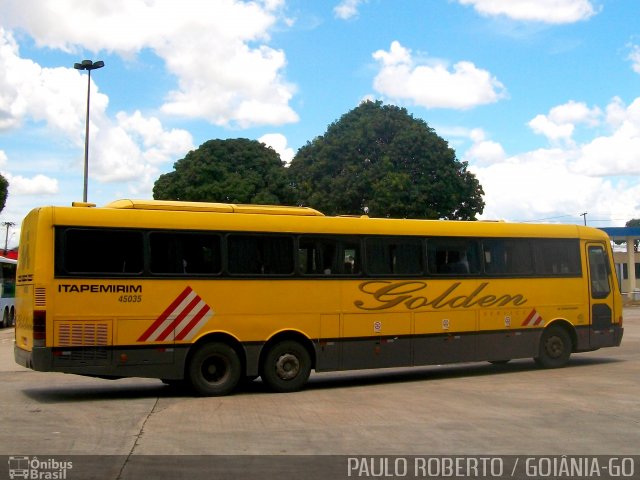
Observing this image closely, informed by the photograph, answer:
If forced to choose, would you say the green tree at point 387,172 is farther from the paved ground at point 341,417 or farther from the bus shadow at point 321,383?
the paved ground at point 341,417

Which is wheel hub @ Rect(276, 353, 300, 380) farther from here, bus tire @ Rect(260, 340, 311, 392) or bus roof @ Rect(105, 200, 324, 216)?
bus roof @ Rect(105, 200, 324, 216)

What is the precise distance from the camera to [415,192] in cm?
4216

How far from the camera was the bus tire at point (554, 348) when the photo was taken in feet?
55.4

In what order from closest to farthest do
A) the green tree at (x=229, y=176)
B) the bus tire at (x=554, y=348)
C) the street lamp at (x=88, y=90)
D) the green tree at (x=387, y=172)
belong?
the bus tire at (x=554, y=348), the street lamp at (x=88, y=90), the green tree at (x=387, y=172), the green tree at (x=229, y=176)

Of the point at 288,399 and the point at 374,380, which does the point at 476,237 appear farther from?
the point at 288,399

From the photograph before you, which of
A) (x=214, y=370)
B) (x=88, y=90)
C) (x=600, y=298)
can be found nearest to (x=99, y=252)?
(x=214, y=370)

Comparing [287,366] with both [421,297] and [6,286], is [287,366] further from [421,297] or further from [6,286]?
[6,286]

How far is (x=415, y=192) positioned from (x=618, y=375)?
27070 millimetres

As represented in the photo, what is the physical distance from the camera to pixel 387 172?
42.2 metres

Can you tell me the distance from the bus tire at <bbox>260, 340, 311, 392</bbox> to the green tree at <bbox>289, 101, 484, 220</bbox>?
91.6 feet

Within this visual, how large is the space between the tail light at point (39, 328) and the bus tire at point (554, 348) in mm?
10046

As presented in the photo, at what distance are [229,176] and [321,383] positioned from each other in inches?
1542

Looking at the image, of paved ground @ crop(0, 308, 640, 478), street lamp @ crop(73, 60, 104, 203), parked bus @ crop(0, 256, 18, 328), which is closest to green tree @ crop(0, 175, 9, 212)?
parked bus @ crop(0, 256, 18, 328)

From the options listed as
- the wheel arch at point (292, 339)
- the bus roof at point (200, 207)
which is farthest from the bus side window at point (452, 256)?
the wheel arch at point (292, 339)
